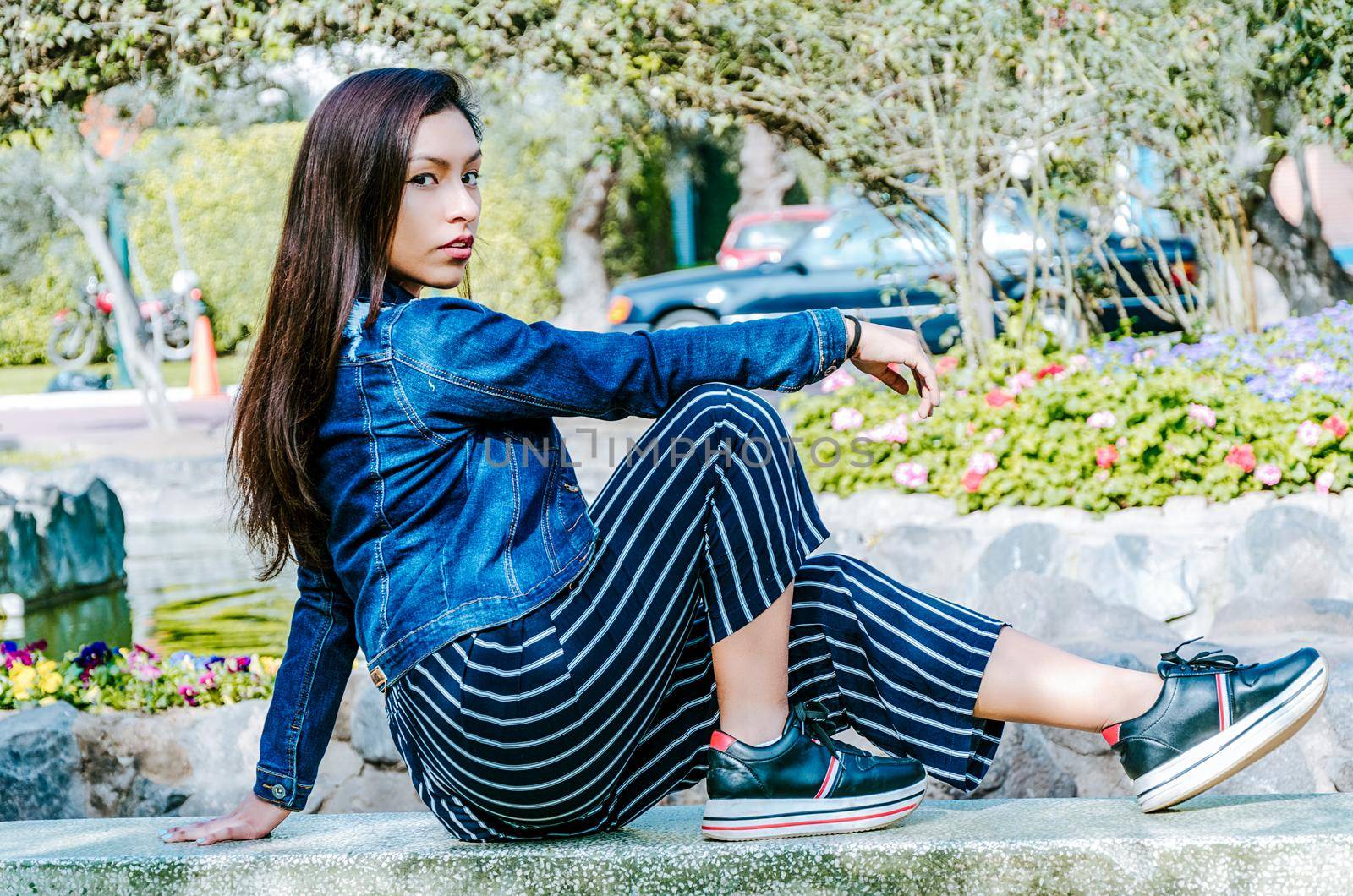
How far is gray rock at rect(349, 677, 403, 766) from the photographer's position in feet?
9.73

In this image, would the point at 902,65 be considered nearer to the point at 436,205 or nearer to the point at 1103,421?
the point at 1103,421

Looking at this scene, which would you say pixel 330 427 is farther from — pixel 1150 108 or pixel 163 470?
pixel 163 470

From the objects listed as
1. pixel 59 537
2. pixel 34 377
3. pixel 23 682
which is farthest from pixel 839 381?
pixel 34 377

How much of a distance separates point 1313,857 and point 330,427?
126 centimetres

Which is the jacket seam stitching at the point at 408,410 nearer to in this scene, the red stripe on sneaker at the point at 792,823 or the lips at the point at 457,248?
the lips at the point at 457,248

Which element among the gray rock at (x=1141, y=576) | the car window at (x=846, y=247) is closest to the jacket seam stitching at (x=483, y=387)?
the gray rock at (x=1141, y=576)

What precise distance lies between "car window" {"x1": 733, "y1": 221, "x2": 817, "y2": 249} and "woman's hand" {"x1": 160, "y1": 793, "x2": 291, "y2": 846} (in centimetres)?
1292

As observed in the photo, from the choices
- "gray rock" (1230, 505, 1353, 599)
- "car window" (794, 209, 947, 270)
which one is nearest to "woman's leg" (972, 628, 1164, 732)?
"gray rock" (1230, 505, 1353, 599)

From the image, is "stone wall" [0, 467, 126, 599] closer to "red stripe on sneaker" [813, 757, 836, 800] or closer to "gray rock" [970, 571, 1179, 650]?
"gray rock" [970, 571, 1179, 650]

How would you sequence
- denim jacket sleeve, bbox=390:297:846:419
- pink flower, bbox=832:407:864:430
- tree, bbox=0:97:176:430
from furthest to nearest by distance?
tree, bbox=0:97:176:430 → pink flower, bbox=832:407:864:430 → denim jacket sleeve, bbox=390:297:846:419

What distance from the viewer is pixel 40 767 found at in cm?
289

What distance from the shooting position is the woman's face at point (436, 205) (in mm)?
1701

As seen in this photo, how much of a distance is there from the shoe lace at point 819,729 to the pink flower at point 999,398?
301cm

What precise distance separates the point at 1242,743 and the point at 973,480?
2.64m
